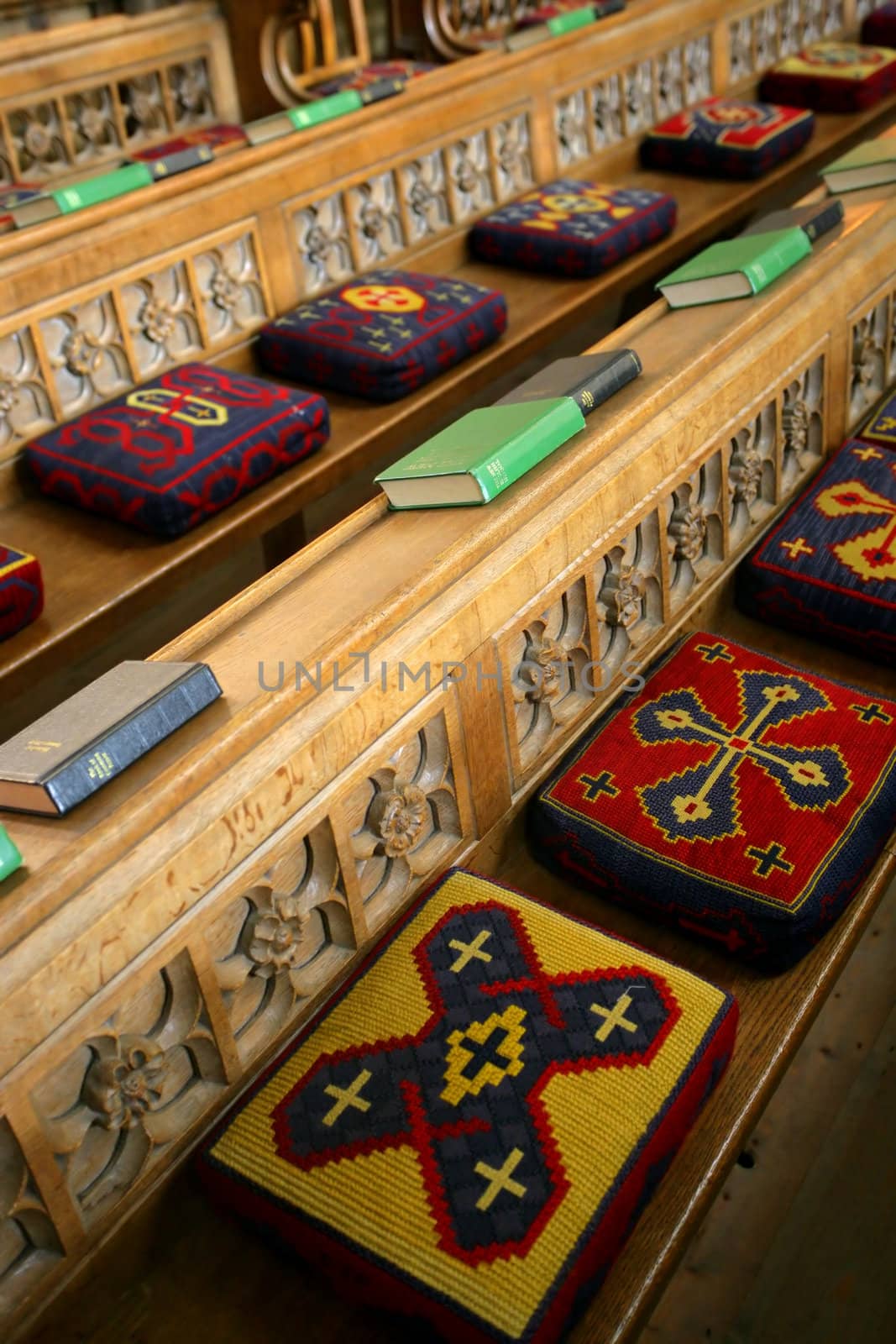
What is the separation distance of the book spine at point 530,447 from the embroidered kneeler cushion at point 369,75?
9.69 ft

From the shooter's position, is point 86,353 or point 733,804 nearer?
point 733,804

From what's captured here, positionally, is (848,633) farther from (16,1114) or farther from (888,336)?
(16,1114)

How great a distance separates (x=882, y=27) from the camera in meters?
5.07

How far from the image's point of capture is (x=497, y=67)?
3.47 metres

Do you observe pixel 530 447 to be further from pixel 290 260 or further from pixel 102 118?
pixel 102 118

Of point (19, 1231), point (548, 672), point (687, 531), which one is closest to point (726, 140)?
point (687, 531)

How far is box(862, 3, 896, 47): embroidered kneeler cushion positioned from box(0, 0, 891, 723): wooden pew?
1359mm

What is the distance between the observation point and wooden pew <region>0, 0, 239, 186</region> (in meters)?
3.96

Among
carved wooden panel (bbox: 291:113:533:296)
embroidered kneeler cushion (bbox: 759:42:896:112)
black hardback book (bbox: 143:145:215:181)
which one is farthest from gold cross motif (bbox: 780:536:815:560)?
embroidered kneeler cushion (bbox: 759:42:896:112)

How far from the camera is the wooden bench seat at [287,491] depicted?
7.56ft

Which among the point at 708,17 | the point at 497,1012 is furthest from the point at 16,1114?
the point at 708,17

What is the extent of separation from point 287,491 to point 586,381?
0.88 m

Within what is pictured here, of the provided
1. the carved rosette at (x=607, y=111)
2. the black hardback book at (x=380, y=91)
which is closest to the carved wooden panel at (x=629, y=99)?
the carved rosette at (x=607, y=111)

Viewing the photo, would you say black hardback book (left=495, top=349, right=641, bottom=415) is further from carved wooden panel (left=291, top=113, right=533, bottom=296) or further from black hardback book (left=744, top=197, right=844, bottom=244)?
carved wooden panel (left=291, top=113, right=533, bottom=296)
